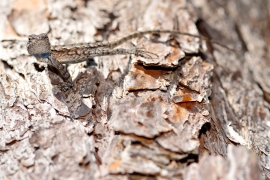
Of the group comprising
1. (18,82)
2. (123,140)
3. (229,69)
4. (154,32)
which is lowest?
(123,140)

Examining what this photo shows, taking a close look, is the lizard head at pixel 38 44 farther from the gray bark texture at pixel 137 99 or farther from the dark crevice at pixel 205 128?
the dark crevice at pixel 205 128

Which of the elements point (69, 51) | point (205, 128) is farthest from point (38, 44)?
point (205, 128)

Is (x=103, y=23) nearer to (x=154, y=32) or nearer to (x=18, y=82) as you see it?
(x=154, y=32)

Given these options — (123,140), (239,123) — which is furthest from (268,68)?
(123,140)

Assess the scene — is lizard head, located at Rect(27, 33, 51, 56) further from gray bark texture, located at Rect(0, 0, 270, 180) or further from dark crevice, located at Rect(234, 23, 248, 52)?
dark crevice, located at Rect(234, 23, 248, 52)

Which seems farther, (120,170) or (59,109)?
(59,109)

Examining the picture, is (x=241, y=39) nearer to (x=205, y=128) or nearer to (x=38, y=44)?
(x=205, y=128)

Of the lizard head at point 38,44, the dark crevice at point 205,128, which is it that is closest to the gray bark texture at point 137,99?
the dark crevice at point 205,128
